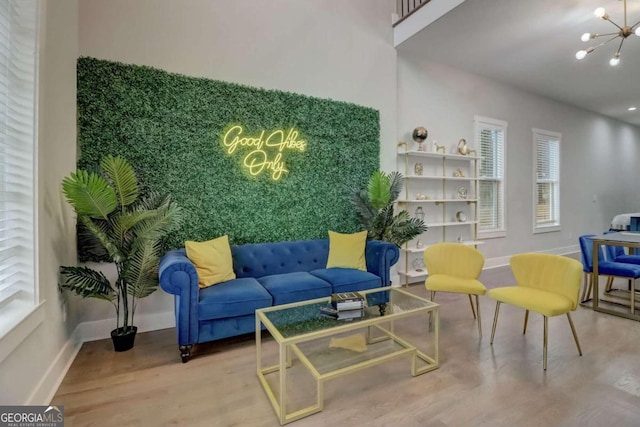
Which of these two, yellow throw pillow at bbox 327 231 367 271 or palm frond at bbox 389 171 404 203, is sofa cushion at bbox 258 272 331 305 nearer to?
yellow throw pillow at bbox 327 231 367 271

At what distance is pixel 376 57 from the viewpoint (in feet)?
13.5

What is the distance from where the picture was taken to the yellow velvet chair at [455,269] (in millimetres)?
2668

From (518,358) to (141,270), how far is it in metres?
3.18

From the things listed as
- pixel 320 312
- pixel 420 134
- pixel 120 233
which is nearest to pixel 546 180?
pixel 420 134

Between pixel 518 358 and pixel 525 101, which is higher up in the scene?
pixel 525 101

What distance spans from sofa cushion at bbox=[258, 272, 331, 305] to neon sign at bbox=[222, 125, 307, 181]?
1.22m

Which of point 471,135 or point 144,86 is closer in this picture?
point 144,86

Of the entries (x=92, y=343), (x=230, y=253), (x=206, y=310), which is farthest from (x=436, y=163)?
(x=92, y=343)

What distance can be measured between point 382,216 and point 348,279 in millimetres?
→ 1162

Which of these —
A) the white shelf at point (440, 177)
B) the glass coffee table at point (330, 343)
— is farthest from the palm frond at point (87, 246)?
the white shelf at point (440, 177)

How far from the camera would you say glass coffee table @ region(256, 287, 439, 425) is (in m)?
1.69

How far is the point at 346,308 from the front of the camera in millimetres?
2098

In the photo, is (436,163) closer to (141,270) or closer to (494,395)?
(494,395)

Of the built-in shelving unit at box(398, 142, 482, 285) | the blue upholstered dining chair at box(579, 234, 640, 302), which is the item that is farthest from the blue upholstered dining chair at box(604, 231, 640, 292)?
the built-in shelving unit at box(398, 142, 482, 285)
